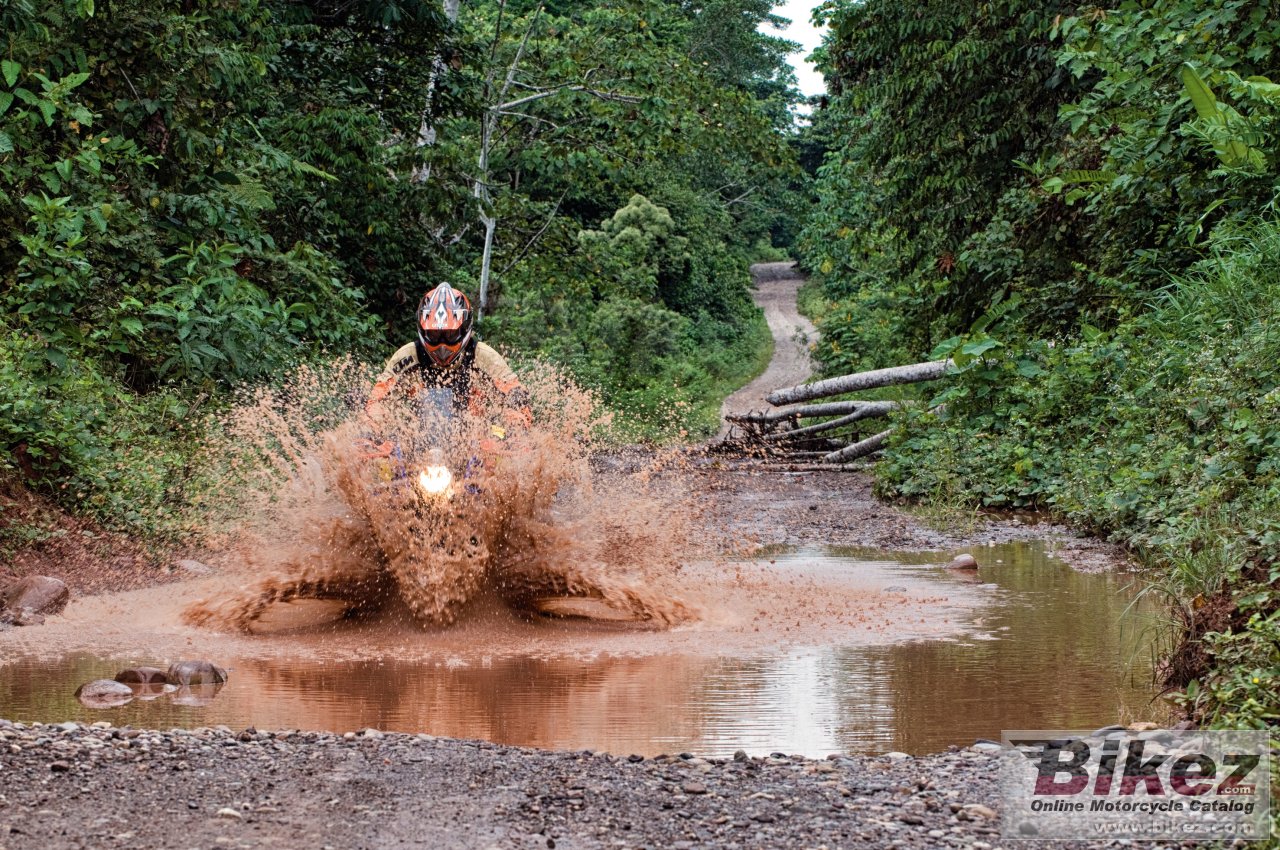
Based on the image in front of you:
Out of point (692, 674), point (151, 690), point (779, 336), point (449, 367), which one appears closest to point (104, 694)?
point (151, 690)

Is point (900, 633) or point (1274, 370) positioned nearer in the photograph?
point (900, 633)

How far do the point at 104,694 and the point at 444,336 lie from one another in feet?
10.7

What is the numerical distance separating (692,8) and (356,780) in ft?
176

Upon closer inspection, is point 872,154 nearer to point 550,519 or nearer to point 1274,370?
point 1274,370

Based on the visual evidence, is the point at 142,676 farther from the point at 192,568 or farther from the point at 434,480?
the point at 192,568

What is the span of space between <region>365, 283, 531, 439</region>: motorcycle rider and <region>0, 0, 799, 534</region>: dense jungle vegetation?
3338mm

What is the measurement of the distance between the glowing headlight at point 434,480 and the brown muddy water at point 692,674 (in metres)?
0.85

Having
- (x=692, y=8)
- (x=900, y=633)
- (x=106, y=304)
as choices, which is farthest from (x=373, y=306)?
(x=692, y=8)

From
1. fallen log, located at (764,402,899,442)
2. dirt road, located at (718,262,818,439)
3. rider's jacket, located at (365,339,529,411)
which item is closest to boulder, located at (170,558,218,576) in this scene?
rider's jacket, located at (365,339,529,411)

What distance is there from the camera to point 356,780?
4473 millimetres

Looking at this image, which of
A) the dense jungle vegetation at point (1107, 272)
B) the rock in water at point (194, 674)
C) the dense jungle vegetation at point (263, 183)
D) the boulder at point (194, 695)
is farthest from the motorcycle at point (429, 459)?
the dense jungle vegetation at point (1107, 272)

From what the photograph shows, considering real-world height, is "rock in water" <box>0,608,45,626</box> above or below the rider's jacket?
below

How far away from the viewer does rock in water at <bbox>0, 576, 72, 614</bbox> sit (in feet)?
27.4

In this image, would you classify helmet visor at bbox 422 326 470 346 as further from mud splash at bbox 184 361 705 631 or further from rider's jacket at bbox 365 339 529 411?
mud splash at bbox 184 361 705 631
